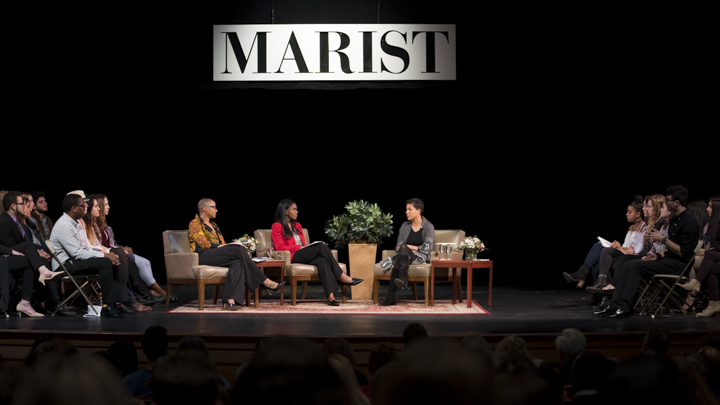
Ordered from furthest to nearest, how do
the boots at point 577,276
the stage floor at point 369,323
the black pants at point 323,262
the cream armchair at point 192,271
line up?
the boots at point 577,276, the black pants at point 323,262, the cream armchair at point 192,271, the stage floor at point 369,323

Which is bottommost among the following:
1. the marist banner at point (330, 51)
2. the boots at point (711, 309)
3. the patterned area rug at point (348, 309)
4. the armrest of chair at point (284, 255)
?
the patterned area rug at point (348, 309)

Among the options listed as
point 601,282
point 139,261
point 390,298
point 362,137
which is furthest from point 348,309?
point 362,137

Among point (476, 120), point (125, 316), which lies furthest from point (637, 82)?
point (125, 316)

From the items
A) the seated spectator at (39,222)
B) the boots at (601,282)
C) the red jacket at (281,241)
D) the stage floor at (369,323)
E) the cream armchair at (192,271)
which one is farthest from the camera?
the red jacket at (281,241)

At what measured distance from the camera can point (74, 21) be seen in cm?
833

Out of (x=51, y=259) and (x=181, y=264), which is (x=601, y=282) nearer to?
(x=181, y=264)

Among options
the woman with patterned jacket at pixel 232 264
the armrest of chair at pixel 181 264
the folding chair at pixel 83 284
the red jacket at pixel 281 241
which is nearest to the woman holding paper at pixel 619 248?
the red jacket at pixel 281 241

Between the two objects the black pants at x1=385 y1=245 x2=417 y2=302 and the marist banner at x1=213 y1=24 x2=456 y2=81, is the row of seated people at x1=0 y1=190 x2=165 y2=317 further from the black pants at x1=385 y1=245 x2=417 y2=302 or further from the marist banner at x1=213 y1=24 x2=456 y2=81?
the marist banner at x1=213 y1=24 x2=456 y2=81

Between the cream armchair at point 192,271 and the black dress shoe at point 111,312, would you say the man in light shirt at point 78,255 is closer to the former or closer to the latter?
the black dress shoe at point 111,312

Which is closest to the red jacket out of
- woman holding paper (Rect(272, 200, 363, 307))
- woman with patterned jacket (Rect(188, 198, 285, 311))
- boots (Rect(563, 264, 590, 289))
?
woman holding paper (Rect(272, 200, 363, 307))

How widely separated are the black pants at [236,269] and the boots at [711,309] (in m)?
3.97

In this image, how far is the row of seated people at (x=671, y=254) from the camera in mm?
6285

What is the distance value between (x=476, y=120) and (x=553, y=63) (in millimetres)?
1348

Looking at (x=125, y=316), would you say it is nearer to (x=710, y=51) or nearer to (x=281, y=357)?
(x=281, y=357)
